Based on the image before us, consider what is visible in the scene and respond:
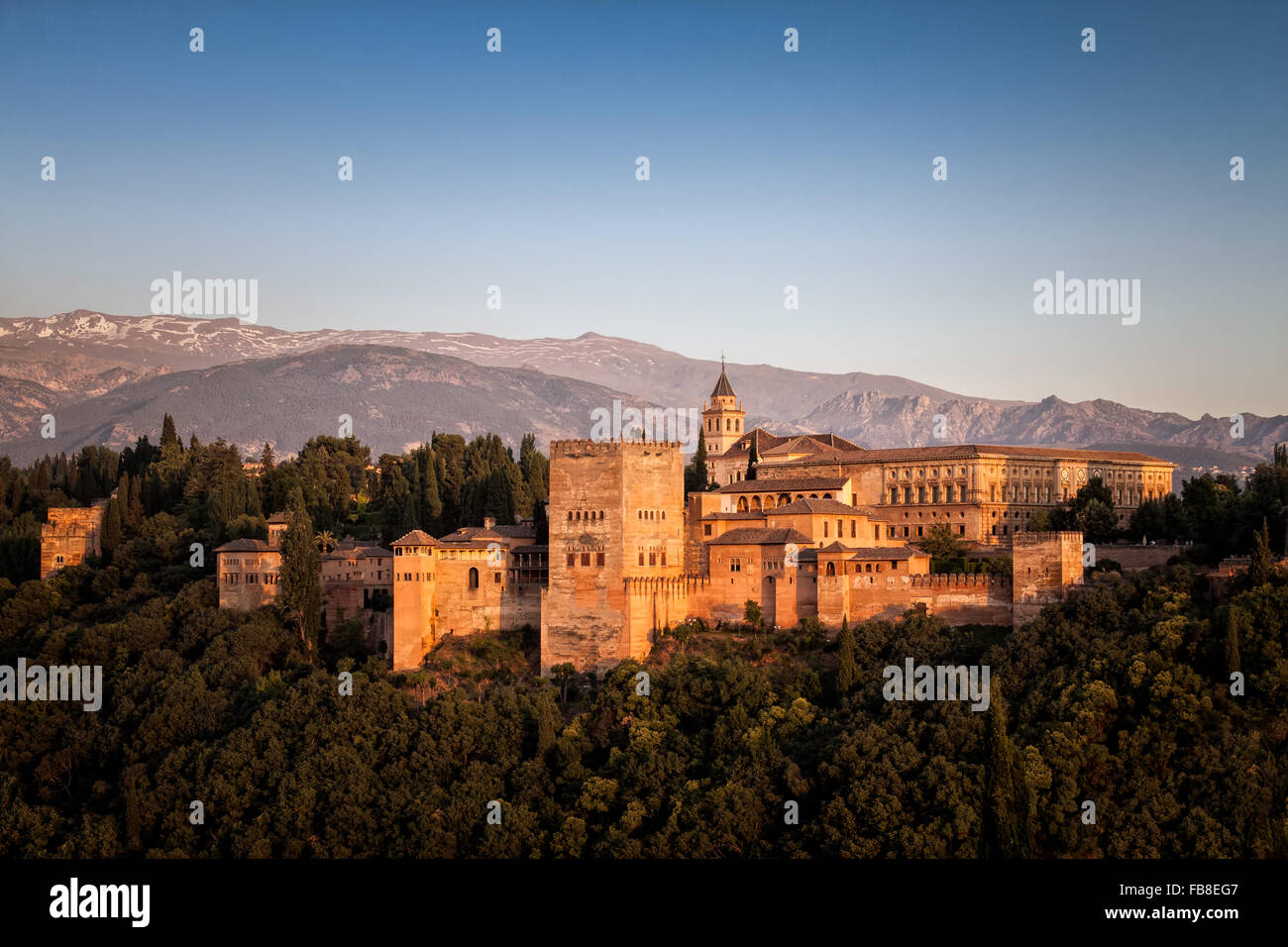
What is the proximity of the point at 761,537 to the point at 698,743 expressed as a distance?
8579mm

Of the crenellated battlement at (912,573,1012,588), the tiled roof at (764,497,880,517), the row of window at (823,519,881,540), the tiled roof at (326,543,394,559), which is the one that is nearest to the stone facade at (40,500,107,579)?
the tiled roof at (326,543,394,559)

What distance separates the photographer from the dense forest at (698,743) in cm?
3509

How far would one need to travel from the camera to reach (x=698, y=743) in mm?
40656

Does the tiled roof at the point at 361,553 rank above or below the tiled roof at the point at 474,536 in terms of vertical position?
below

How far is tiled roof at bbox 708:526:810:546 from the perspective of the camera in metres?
46.6

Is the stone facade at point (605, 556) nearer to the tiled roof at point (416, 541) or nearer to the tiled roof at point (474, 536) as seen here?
the tiled roof at point (474, 536)

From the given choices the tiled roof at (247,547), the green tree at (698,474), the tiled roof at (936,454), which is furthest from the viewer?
the green tree at (698,474)

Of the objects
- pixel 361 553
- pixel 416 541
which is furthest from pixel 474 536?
pixel 361 553

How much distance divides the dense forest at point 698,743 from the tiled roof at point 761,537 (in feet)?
9.12

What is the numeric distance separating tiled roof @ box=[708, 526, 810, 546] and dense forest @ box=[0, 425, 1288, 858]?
2779mm

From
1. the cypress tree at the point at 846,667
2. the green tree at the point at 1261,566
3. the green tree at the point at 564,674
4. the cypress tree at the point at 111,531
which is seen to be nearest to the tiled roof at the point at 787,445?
the green tree at the point at 564,674

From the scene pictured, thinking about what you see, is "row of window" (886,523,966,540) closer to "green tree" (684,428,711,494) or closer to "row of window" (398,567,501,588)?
"green tree" (684,428,711,494)
